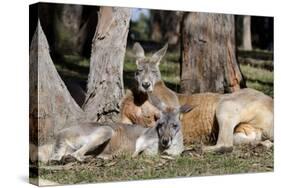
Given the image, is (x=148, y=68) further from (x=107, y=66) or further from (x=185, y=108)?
(x=185, y=108)

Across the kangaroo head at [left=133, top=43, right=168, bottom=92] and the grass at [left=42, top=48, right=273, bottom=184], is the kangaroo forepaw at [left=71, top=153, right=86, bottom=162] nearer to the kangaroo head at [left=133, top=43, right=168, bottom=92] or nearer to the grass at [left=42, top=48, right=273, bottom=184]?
the grass at [left=42, top=48, right=273, bottom=184]

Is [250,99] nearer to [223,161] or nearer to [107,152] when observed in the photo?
[223,161]

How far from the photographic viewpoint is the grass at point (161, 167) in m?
8.27

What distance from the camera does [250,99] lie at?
9.48 meters

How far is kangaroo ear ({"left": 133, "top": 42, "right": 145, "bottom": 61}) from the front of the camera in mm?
8852

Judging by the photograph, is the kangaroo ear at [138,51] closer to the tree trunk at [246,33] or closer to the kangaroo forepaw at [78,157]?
Result: the kangaroo forepaw at [78,157]

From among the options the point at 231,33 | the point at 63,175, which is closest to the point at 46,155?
the point at 63,175

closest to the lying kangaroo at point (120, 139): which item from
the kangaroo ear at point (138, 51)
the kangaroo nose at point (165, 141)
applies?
the kangaroo nose at point (165, 141)

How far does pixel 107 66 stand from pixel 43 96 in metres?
0.92

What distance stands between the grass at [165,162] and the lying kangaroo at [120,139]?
0.33 feet

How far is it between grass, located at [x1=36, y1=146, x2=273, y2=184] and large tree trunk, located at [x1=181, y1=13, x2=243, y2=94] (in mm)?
818

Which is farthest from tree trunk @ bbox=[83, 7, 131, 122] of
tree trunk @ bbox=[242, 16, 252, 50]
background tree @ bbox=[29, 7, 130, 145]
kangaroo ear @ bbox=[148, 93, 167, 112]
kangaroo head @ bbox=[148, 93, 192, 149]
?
tree trunk @ bbox=[242, 16, 252, 50]

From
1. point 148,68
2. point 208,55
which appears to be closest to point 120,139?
point 148,68

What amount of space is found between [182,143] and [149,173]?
56cm
